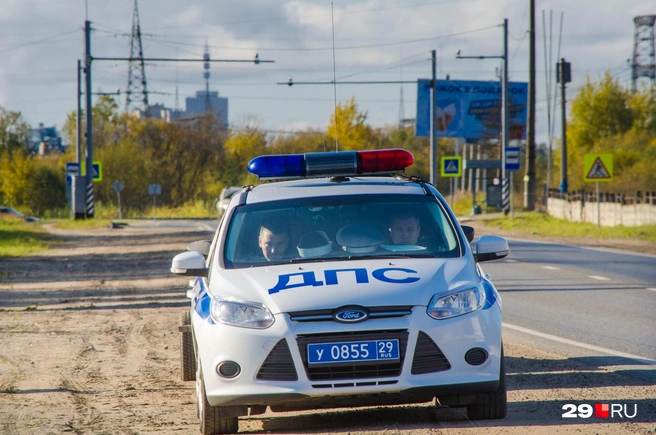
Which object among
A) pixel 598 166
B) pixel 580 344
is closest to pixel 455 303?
pixel 580 344

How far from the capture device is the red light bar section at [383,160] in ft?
24.8

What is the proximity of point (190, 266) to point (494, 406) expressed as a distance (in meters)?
2.16

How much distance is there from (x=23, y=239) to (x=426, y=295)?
31.1 m

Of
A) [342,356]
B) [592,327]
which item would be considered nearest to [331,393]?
[342,356]

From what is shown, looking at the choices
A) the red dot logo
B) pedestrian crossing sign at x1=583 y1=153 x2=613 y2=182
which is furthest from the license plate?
pedestrian crossing sign at x1=583 y1=153 x2=613 y2=182

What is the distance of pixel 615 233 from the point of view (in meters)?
29.5

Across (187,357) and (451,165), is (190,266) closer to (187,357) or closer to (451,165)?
(187,357)

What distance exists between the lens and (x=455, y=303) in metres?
5.58

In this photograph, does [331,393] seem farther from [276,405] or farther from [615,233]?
[615,233]

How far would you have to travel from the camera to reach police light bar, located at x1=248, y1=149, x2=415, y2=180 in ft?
24.3

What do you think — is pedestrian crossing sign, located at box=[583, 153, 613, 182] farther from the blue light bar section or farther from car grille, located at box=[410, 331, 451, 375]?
car grille, located at box=[410, 331, 451, 375]

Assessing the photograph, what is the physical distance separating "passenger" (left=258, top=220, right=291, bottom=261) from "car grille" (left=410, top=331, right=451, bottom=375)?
4.53 feet

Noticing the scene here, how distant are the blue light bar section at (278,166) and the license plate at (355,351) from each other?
7.52ft

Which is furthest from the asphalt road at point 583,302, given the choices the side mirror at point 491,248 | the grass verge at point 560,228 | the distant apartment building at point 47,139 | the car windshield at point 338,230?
the distant apartment building at point 47,139
